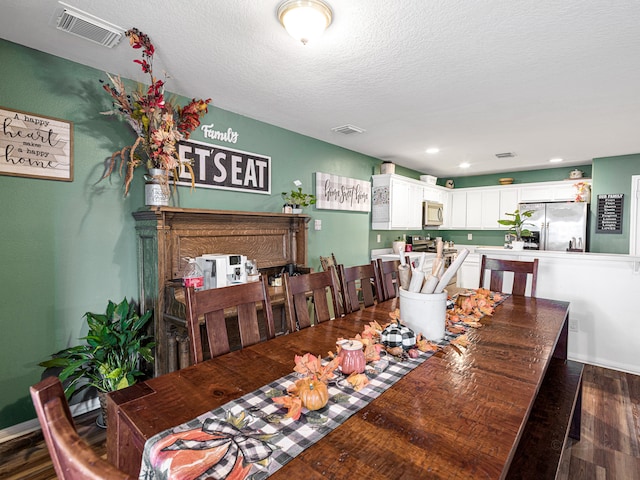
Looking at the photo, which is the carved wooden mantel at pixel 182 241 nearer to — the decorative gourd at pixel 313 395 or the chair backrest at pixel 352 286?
the chair backrest at pixel 352 286

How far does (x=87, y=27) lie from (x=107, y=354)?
76.4 inches

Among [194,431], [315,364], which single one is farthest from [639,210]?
[194,431]

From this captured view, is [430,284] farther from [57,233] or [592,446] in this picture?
[57,233]

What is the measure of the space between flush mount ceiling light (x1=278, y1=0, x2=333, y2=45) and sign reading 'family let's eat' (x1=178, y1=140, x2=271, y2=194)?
4.43ft

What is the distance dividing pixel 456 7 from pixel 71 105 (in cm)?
243

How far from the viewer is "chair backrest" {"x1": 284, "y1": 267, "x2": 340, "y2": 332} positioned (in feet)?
5.78

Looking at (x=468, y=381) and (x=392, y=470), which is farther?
(x=468, y=381)

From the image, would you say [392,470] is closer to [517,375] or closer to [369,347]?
[369,347]

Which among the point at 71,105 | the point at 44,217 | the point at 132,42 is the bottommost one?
the point at 44,217

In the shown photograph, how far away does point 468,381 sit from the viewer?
3.76ft

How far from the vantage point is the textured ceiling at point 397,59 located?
5.62ft

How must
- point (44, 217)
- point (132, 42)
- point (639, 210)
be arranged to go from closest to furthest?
point (132, 42)
point (44, 217)
point (639, 210)

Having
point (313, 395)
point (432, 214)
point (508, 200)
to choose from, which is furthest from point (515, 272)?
point (508, 200)

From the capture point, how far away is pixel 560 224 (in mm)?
5215
